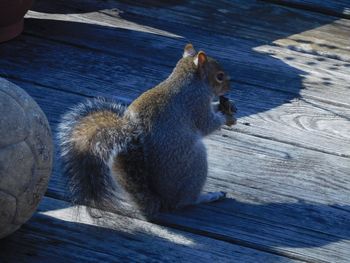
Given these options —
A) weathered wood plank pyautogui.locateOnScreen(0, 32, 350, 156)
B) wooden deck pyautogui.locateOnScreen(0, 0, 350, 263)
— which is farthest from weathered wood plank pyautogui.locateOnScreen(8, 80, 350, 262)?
weathered wood plank pyautogui.locateOnScreen(0, 32, 350, 156)

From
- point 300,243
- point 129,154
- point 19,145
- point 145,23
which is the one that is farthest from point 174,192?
point 145,23

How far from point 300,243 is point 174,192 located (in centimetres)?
Answer: 34

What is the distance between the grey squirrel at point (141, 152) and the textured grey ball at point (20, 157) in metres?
0.15

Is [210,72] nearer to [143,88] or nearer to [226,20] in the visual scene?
[143,88]

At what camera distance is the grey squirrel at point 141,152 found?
2.10m

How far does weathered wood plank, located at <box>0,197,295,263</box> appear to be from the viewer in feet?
6.56

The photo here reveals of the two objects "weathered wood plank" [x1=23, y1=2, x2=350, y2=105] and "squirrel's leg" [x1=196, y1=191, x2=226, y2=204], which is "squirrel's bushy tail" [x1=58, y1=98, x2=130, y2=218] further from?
"weathered wood plank" [x1=23, y1=2, x2=350, y2=105]

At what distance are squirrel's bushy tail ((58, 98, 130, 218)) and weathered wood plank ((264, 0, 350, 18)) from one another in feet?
5.58

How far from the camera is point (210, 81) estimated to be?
2.44m

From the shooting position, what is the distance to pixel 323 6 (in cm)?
370

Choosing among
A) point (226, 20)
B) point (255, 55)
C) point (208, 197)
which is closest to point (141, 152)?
point (208, 197)

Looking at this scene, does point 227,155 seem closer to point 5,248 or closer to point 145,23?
point 5,248

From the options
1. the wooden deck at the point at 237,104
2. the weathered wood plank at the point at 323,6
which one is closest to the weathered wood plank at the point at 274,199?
the wooden deck at the point at 237,104

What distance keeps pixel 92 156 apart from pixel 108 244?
0.21 m
